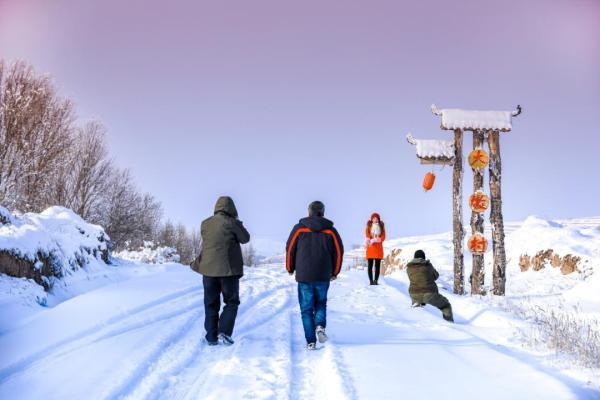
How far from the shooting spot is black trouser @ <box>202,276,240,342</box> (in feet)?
19.1

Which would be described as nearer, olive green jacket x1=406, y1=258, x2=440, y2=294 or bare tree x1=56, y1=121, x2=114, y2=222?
olive green jacket x1=406, y1=258, x2=440, y2=294

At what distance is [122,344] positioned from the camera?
5.49 m

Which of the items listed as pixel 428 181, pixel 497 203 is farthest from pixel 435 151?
pixel 497 203

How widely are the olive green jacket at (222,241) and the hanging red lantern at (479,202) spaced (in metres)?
8.50

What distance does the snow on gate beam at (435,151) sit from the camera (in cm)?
1297

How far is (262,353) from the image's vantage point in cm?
526

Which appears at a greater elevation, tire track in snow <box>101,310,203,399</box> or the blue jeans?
the blue jeans

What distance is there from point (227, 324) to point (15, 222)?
6968mm

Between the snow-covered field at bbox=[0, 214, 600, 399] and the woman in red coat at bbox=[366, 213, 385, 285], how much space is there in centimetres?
364

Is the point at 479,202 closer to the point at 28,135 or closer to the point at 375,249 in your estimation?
the point at 375,249

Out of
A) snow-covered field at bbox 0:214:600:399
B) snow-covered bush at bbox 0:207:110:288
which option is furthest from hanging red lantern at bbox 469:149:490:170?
snow-covered bush at bbox 0:207:110:288

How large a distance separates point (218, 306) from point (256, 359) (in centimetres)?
127

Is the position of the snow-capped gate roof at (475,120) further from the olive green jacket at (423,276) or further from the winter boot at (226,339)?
A: the winter boot at (226,339)

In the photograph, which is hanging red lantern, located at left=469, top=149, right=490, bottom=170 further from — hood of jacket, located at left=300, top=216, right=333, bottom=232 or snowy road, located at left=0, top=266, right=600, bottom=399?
hood of jacket, located at left=300, top=216, right=333, bottom=232
